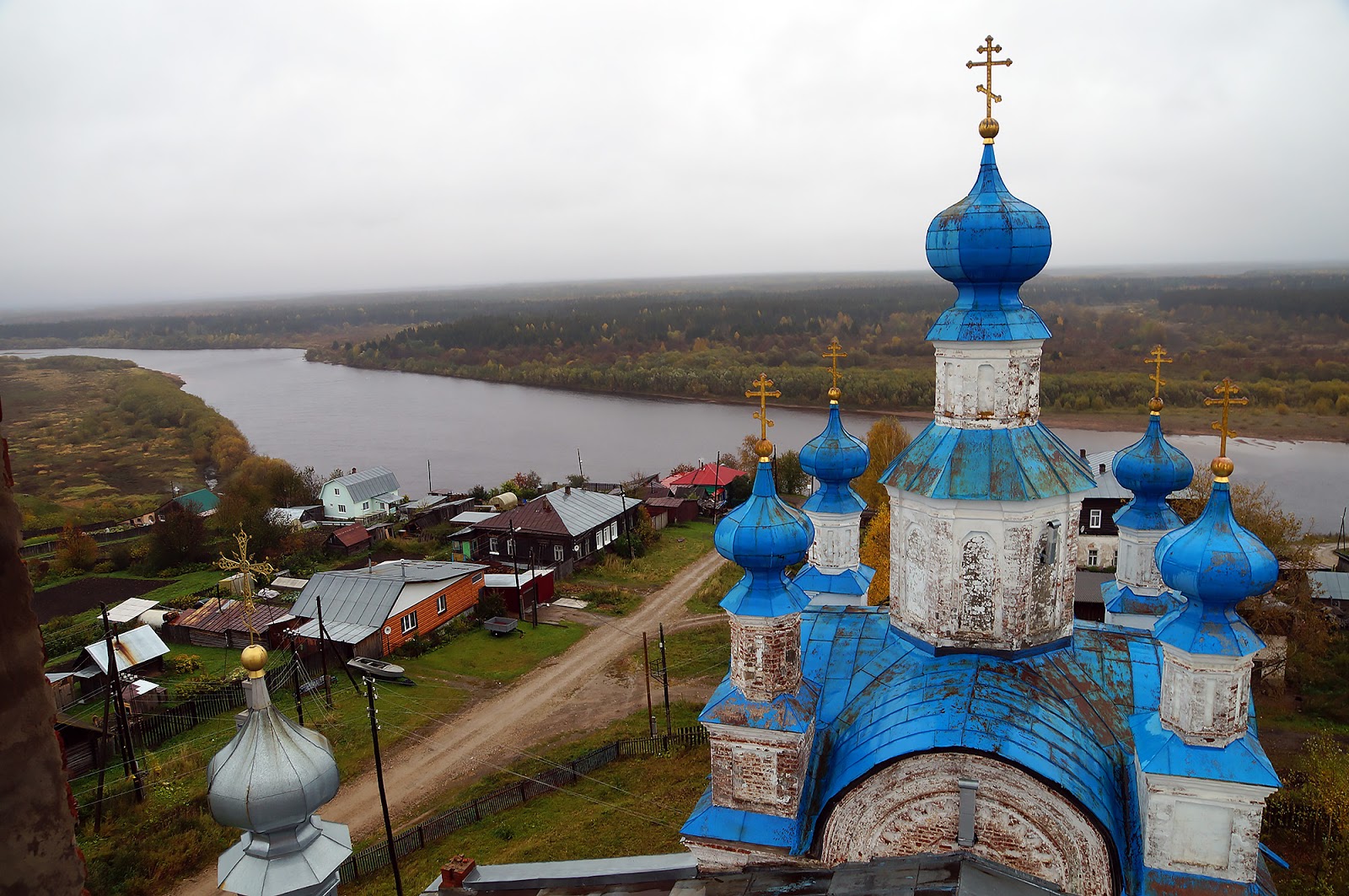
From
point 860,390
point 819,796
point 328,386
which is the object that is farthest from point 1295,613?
point 328,386

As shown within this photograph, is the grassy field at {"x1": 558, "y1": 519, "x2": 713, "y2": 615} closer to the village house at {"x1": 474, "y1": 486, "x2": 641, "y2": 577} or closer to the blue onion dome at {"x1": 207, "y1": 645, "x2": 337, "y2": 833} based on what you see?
the village house at {"x1": 474, "y1": 486, "x2": 641, "y2": 577}

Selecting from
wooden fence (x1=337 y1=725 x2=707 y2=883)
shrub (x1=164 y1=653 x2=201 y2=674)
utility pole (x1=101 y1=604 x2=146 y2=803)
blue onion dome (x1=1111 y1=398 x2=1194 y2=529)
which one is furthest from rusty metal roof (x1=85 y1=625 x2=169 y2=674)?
blue onion dome (x1=1111 y1=398 x2=1194 y2=529)

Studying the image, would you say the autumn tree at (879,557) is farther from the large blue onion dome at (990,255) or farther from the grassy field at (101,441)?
the grassy field at (101,441)

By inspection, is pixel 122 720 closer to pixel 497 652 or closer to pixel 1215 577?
pixel 497 652

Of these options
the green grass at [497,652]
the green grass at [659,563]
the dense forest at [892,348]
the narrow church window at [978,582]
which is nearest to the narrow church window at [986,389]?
the narrow church window at [978,582]

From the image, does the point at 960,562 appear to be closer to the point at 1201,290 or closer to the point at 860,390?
the point at 860,390

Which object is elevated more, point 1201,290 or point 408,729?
point 1201,290

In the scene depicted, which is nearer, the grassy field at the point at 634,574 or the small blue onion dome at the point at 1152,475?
the small blue onion dome at the point at 1152,475
